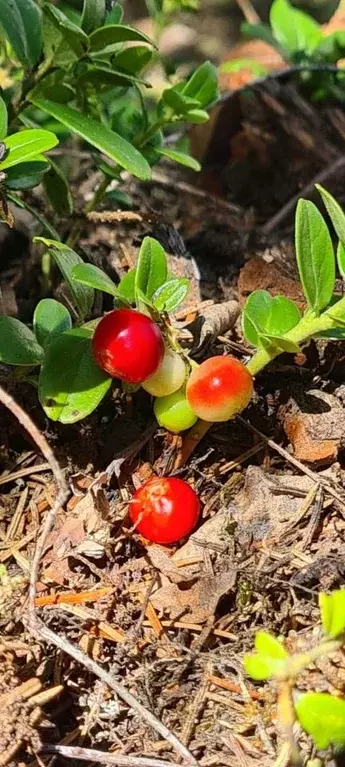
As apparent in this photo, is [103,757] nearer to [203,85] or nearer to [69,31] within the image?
[69,31]

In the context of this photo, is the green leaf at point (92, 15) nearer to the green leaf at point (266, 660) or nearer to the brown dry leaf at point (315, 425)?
the brown dry leaf at point (315, 425)

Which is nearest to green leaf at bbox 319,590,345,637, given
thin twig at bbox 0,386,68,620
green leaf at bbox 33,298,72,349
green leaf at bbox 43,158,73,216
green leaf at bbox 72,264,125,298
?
thin twig at bbox 0,386,68,620

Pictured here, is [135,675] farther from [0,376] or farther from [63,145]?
[63,145]

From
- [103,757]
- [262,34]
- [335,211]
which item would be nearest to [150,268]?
[335,211]

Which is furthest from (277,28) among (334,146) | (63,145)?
(63,145)

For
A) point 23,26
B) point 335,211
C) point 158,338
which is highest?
point 335,211

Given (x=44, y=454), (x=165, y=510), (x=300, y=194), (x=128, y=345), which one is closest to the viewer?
(x=44, y=454)

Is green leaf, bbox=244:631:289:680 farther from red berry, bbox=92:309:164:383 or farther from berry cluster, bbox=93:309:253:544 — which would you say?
red berry, bbox=92:309:164:383
